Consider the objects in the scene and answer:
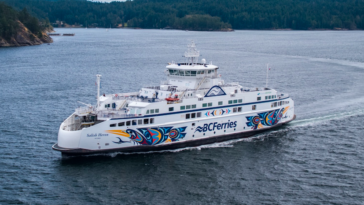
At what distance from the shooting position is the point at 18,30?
134500 millimetres

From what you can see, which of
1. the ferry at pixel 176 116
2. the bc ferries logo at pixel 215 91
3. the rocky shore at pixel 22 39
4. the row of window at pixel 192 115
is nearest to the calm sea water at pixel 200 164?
the ferry at pixel 176 116

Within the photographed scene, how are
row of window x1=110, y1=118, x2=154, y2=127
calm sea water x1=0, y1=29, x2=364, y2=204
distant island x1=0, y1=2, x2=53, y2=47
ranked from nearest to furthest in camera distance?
calm sea water x1=0, y1=29, x2=364, y2=204
row of window x1=110, y1=118, x2=154, y2=127
distant island x1=0, y1=2, x2=53, y2=47

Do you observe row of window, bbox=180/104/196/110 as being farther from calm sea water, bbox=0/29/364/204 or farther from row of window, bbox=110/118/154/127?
calm sea water, bbox=0/29/364/204

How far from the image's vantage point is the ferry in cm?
3181

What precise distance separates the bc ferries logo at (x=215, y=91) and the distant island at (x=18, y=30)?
4058 inches

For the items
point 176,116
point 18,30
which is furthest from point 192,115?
point 18,30

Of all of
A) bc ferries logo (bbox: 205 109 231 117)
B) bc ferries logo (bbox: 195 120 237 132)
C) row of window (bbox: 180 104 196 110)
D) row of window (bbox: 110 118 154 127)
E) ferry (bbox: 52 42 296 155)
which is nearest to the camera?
ferry (bbox: 52 42 296 155)

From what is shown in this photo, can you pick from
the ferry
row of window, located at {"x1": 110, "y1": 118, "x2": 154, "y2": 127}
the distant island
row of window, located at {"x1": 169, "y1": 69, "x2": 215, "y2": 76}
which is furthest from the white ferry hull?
the distant island

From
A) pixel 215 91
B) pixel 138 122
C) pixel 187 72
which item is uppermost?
pixel 187 72

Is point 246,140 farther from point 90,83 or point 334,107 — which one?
point 90,83

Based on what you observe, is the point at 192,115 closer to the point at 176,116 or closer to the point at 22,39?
the point at 176,116

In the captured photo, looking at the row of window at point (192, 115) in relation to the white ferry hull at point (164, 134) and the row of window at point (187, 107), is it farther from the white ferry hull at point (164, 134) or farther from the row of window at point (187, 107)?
the row of window at point (187, 107)

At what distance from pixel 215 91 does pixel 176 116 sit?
4.56 m

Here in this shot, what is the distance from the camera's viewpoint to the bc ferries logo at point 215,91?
35872mm
